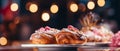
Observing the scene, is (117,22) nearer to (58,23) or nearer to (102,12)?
(102,12)

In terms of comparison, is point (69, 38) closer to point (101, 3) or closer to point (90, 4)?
point (90, 4)

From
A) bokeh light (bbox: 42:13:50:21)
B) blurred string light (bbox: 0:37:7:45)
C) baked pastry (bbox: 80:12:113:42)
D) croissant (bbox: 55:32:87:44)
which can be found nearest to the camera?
croissant (bbox: 55:32:87:44)

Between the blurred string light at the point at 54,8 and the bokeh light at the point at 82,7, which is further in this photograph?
the bokeh light at the point at 82,7

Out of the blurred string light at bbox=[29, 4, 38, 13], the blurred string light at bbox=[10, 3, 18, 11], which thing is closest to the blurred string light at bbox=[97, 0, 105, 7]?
the blurred string light at bbox=[29, 4, 38, 13]

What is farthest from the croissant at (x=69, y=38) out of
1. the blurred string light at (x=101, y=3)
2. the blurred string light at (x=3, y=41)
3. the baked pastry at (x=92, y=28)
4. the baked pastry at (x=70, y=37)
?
the blurred string light at (x=101, y=3)

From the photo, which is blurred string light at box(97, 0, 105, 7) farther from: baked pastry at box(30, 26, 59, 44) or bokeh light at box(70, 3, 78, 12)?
baked pastry at box(30, 26, 59, 44)

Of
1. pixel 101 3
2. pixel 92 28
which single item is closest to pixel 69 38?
pixel 92 28

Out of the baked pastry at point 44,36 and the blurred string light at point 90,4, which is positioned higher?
the blurred string light at point 90,4

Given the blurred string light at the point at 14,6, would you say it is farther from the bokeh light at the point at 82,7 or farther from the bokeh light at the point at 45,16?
the bokeh light at the point at 82,7
